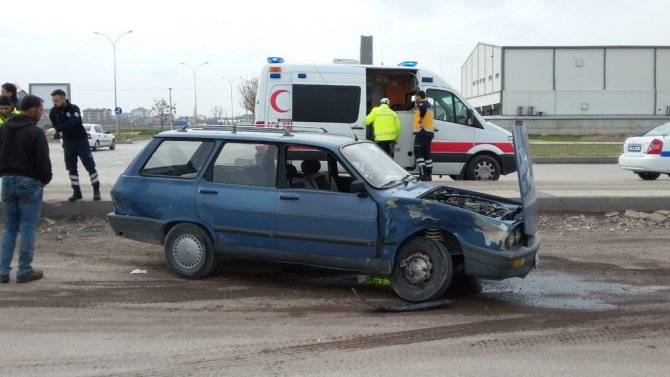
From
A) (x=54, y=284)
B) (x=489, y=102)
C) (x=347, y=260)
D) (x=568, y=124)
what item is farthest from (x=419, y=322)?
(x=489, y=102)

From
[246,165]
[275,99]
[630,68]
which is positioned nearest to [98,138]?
[275,99]

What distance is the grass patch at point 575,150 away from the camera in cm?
2594

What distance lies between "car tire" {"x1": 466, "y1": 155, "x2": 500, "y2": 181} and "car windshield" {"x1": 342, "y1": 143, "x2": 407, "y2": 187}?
22.1 ft

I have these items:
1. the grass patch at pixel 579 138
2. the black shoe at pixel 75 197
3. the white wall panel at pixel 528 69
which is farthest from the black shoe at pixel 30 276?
the white wall panel at pixel 528 69

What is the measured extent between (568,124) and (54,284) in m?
40.2

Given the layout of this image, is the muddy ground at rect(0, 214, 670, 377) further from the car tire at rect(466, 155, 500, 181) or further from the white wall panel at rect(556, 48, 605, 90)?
the white wall panel at rect(556, 48, 605, 90)

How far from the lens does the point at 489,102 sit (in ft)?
217

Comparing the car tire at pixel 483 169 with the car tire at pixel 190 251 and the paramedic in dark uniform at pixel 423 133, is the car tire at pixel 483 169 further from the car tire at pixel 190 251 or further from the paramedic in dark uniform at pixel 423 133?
the car tire at pixel 190 251

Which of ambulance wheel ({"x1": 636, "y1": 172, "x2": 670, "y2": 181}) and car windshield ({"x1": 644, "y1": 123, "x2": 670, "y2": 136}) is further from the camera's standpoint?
ambulance wheel ({"x1": 636, "y1": 172, "x2": 670, "y2": 181})

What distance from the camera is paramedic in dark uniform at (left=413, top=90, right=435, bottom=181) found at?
41.2 ft

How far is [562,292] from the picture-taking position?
667 cm

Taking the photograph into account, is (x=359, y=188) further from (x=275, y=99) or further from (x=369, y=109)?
(x=369, y=109)

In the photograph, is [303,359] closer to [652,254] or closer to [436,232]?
[436,232]

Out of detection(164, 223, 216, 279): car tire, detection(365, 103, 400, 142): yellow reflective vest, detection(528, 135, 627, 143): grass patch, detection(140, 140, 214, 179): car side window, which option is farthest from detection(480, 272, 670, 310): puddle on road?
detection(528, 135, 627, 143): grass patch
